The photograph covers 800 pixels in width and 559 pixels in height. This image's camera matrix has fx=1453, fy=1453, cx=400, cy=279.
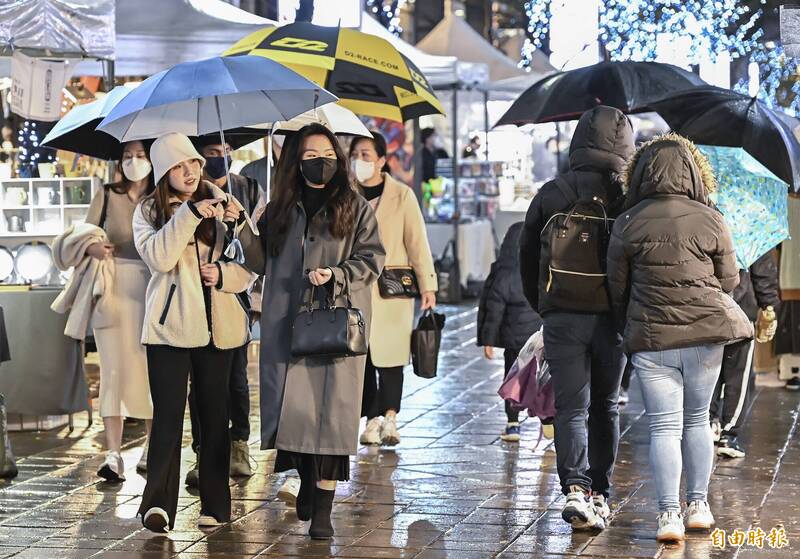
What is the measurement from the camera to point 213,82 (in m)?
6.63

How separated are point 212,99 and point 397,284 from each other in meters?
1.86

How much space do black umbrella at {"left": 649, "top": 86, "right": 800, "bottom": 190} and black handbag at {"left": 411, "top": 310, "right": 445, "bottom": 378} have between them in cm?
189

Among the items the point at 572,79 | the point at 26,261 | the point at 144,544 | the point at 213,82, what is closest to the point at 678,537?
the point at 144,544

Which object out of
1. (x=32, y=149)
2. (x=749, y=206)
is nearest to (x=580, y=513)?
(x=749, y=206)

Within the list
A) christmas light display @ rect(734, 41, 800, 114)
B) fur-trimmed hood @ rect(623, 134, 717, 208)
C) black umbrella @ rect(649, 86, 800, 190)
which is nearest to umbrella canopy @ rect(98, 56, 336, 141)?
fur-trimmed hood @ rect(623, 134, 717, 208)

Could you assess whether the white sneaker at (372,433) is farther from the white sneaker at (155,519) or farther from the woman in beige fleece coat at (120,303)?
the white sneaker at (155,519)

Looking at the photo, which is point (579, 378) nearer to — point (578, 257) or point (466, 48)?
point (578, 257)

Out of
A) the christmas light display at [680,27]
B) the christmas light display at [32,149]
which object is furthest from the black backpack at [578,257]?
the christmas light display at [680,27]

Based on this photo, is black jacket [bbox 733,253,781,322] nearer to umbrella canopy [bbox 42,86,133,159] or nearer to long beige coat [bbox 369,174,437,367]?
long beige coat [bbox 369,174,437,367]

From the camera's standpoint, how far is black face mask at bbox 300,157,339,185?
6574mm

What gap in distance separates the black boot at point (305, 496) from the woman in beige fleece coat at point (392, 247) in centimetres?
185

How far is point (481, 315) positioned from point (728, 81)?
9.93m

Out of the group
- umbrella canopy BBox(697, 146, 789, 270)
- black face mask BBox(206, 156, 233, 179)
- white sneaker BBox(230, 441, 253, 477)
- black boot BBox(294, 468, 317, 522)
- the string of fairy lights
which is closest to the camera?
black boot BBox(294, 468, 317, 522)

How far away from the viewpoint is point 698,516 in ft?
21.8
